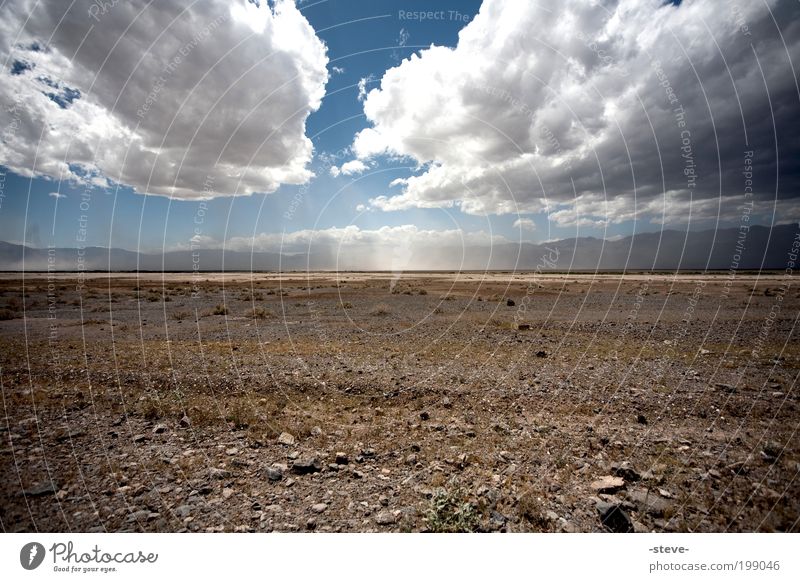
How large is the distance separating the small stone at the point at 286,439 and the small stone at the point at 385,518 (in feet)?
9.24

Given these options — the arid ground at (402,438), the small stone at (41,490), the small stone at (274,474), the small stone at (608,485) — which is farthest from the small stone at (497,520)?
the small stone at (41,490)

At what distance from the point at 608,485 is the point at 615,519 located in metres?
0.73

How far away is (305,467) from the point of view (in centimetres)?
632

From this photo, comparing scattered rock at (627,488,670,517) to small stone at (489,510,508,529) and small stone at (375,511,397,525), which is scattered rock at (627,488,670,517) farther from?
small stone at (375,511,397,525)

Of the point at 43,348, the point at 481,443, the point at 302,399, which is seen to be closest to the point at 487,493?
the point at 481,443

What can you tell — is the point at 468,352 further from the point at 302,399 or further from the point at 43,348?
the point at 43,348

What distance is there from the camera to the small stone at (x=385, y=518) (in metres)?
5.15

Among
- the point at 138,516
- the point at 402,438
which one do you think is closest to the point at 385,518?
the point at 402,438

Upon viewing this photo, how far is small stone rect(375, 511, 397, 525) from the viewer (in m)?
5.15

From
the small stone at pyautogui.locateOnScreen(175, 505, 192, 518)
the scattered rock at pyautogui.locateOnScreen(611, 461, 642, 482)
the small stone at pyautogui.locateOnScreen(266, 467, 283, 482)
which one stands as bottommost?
the small stone at pyautogui.locateOnScreen(175, 505, 192, 518)

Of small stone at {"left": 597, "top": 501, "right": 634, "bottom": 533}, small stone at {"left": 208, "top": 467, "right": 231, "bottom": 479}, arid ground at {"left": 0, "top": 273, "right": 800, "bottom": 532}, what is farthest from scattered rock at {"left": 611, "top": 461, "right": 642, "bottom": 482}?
small stone at {"left": 208, "top": 467, "right": 231, "bottom": 479}

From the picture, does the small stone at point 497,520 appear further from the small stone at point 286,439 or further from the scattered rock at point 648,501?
the small stone at point 286,439

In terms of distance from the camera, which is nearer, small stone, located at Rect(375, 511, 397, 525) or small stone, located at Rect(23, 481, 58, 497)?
small stone, located at Rect(375, 511, 397, 525)

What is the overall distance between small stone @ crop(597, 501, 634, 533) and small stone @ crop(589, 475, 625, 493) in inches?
20.5
